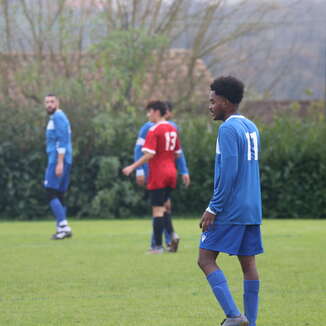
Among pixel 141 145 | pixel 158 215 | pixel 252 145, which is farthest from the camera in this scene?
pixel 141 145

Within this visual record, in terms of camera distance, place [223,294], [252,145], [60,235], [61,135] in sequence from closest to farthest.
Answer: [223,294] < [252,145] < [61,135] < [60,235]

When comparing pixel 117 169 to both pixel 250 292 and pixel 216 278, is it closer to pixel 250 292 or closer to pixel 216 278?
pixel 250 292

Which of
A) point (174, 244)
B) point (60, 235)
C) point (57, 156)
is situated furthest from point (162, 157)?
point (60, 235)

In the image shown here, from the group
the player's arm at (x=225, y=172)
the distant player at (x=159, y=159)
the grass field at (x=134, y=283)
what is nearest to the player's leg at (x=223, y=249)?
the player's arm at (x=225, y=172)

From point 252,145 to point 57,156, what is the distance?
812cm

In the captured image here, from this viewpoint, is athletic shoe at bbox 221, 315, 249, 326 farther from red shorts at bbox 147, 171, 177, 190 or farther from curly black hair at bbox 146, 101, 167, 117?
curly black hair at bbox 146, 101, 167, 117

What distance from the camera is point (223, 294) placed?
20.7ft

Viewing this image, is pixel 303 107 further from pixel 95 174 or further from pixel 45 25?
pixel 95 174

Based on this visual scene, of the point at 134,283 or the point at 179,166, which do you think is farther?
the point at 179,166

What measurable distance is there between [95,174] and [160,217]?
904cm

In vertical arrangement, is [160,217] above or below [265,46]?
below

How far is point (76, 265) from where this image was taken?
421 inches

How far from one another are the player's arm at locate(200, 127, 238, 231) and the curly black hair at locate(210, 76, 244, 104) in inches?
11.9

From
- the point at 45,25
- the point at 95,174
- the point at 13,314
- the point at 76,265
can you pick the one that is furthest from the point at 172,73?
the point at 13,314
